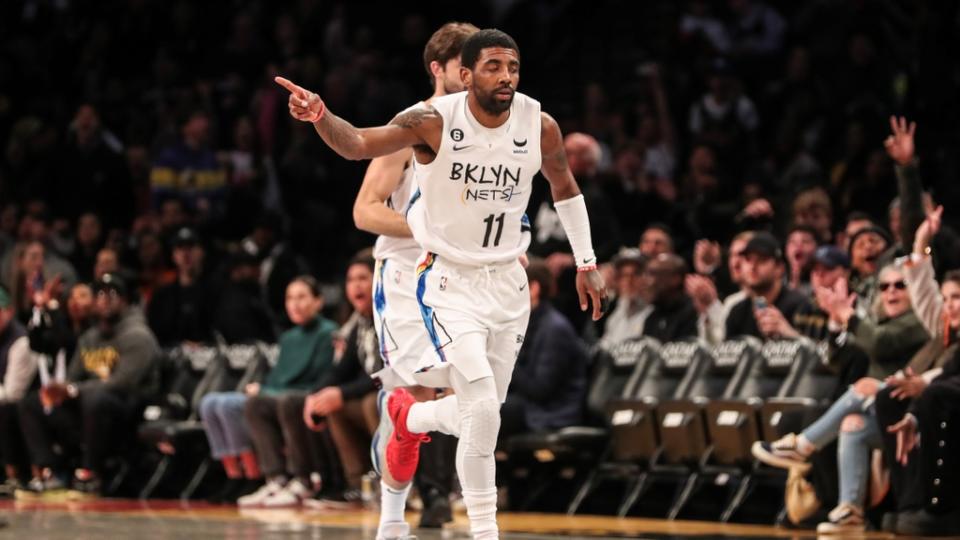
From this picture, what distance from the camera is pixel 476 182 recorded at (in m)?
7.71

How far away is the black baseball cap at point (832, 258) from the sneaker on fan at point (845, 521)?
1.86 meters

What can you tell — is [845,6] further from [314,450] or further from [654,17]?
[314,450]

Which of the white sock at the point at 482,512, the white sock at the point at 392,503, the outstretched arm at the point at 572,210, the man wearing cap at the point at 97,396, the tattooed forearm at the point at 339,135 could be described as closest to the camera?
the tattooed forearm at the point at 339,135

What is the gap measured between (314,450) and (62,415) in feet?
8.37

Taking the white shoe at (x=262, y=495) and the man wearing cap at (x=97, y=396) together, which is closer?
the white shoe at (x=262, y=495)

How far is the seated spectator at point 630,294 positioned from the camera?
42.1 feet

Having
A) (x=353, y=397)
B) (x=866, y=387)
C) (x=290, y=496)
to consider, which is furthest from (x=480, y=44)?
(x=290, y=496)

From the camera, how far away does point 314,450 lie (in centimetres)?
1278

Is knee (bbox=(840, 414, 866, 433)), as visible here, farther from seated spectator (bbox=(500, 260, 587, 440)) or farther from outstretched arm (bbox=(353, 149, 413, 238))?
outstretched arm (bbox=(353, 149, 413, 238))

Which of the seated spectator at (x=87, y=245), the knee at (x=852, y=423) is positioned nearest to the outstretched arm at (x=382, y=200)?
the knee at (x=852, y=423)

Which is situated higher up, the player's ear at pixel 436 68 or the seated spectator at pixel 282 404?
the player's ear at pixel 436 68

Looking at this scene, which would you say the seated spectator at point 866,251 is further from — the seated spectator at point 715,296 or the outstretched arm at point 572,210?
the outstretched arm at point 572,210

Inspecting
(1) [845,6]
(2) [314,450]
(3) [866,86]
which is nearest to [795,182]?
(3) [866,86]

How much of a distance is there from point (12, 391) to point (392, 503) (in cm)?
711
